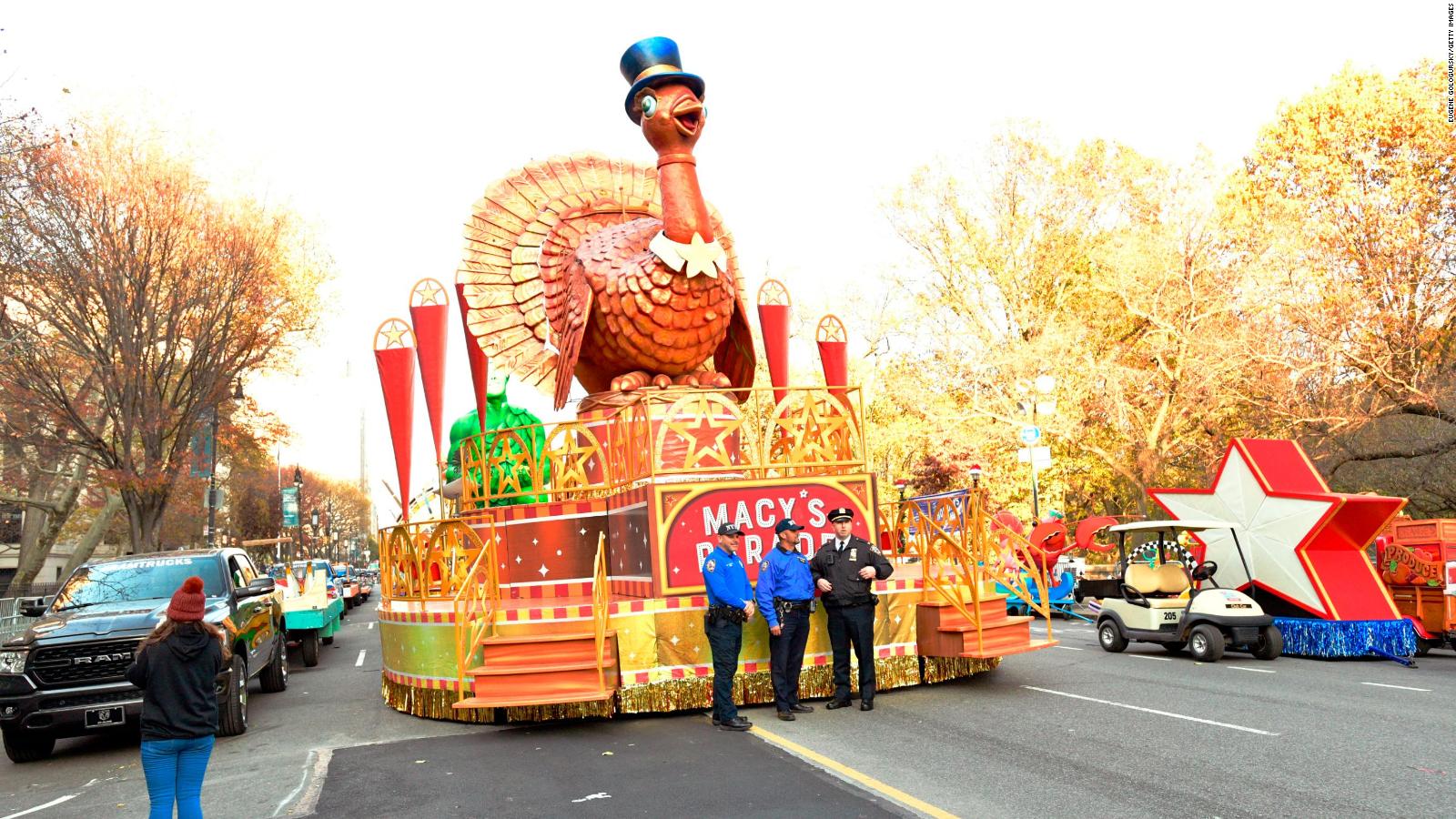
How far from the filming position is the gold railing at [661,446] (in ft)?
34.0

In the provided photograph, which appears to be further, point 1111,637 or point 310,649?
point 310,649

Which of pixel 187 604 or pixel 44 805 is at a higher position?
pixel 187 604

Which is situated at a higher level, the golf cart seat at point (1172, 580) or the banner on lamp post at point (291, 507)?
the banner on lamp post at point (291, 507)

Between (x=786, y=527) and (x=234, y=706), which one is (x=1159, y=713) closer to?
(x=786, y=527)

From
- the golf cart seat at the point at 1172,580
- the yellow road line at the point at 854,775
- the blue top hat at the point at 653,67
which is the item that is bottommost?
the yellow road line at the point at 854,775

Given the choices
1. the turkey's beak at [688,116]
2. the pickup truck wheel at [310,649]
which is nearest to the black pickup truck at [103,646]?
the pickup truck wheel at [310,649]

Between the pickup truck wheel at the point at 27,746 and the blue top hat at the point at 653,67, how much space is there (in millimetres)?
8483

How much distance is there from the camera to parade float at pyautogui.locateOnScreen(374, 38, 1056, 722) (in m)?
9.38

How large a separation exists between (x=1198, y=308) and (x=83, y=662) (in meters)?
24.8

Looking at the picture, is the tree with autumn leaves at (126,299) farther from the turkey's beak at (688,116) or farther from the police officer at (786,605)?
Result: the police officer at (786,605)

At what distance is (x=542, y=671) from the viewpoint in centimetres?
859

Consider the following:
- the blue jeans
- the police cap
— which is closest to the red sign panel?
the police cap

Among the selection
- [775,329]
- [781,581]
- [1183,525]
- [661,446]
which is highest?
[775,329]

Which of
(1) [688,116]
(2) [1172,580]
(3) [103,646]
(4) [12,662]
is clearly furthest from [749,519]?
(2) [1172,580]
